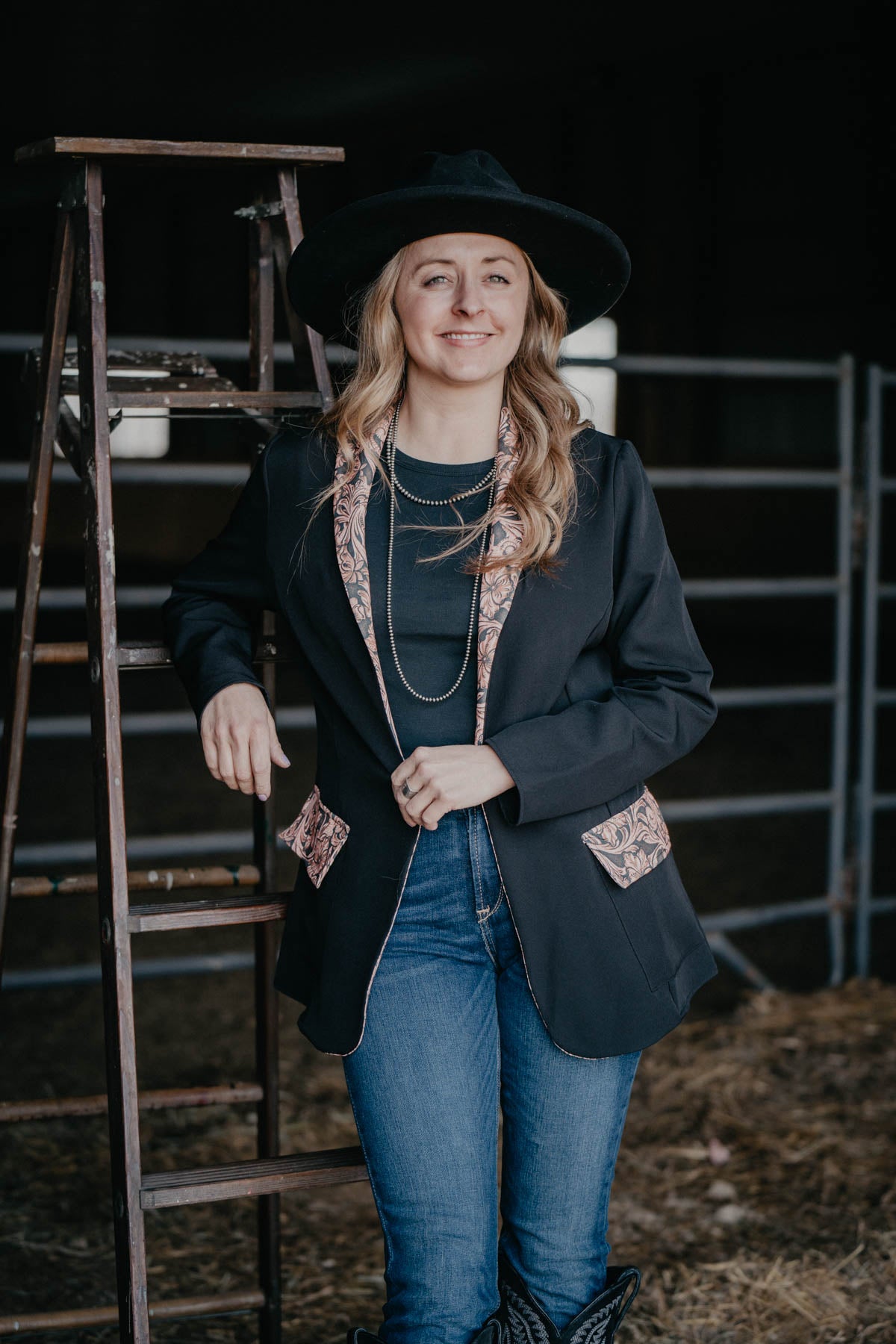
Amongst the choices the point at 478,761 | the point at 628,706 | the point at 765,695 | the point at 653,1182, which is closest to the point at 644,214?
the point at 765,695

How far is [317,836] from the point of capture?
1670 mm

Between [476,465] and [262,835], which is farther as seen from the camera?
[262,835]

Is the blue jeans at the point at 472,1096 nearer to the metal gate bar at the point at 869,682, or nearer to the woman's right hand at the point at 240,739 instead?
the woman's right hand at the point at 240,739

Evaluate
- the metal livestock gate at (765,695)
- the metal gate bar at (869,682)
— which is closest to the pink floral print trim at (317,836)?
the metal livestock gate at (765,695)

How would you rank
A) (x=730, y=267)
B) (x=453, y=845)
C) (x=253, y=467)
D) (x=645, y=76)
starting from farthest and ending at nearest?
(x=730, y=267), (x=645, y=76), (x=253, y=467), (x=453, y=845)

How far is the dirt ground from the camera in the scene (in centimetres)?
227

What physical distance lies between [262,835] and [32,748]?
18.6ft

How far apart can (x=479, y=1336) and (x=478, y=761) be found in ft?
1.94

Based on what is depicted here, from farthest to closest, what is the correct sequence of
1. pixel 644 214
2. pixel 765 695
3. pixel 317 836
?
pixel 644 214 → pixel 765 695 → pixel 317 836

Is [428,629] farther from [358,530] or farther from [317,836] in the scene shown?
[317,836]

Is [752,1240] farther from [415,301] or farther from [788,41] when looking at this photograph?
[788,41]

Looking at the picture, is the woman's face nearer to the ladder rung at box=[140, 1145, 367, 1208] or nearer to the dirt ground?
the ladder rung at box=[140, 1145, 367, 1208]

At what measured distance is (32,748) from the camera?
734 cm

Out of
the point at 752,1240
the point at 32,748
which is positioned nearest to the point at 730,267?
the point at 32,748
